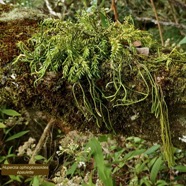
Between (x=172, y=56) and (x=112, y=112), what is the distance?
0.67 feet

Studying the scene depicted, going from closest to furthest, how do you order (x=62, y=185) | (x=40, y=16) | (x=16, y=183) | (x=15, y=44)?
(x=15, y=44) < (x=40, y=16) < (x=62, y=185) < (x=16, y=183)

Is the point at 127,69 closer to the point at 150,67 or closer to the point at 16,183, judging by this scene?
the point at 150,67

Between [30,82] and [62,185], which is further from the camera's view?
[62,185]

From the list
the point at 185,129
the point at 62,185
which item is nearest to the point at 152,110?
the point at 185,129

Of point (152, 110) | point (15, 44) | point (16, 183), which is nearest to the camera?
point (152, 110)

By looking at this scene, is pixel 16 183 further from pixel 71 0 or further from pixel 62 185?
pixel 71 0

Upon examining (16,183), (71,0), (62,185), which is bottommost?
(16,183)

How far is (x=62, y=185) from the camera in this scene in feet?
4.63

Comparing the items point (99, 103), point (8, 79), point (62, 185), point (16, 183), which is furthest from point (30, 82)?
point (16, 183)

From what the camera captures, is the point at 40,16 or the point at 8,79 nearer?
the point at 8,79

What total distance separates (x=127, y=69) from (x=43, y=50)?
220mm

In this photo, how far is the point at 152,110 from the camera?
86cm

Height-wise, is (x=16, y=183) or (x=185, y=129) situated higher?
(x=185, y=129)

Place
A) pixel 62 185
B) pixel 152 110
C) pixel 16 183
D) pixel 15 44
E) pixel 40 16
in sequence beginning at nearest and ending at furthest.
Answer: pixel 152 110 < pixel 15 44 < pixel 40 16 < pixel 62 185 < pixel 16 183
